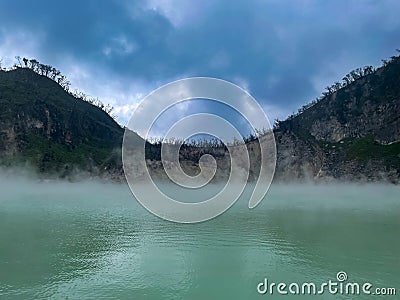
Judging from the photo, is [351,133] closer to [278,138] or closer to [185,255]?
[278,138]

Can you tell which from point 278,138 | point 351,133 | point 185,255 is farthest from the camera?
point 351,133

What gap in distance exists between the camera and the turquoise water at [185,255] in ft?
31.7

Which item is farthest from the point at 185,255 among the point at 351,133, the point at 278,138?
the point at 351,133

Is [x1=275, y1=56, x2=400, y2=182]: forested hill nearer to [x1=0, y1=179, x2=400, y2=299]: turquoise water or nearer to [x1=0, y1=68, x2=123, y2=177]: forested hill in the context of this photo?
[x1=0, y1=68, x2=123, y2=177]: forested hill

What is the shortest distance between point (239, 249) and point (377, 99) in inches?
2840

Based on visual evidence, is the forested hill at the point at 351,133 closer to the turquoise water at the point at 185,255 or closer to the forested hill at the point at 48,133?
the forested hill at the point at 48,133

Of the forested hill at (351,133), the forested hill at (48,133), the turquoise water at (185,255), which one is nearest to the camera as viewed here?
the turquoise water at (185,255)

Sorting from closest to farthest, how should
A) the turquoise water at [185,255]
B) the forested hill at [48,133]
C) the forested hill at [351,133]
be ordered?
the turquoise water at [185,255], the forested hill at [351,133], the forested hill at [48,133]

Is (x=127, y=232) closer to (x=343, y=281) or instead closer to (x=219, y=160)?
(x=343, y=281)

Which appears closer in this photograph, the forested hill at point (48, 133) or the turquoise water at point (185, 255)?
the turquoise water at point (185, 255)

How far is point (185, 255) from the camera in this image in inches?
513

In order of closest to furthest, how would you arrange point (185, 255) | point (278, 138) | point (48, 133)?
point (185, 255)
point (278, 138)
point (48, 133)

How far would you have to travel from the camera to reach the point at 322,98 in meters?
90.6

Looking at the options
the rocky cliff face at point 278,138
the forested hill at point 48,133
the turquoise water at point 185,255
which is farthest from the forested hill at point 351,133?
the turquoise water at point 185,255
